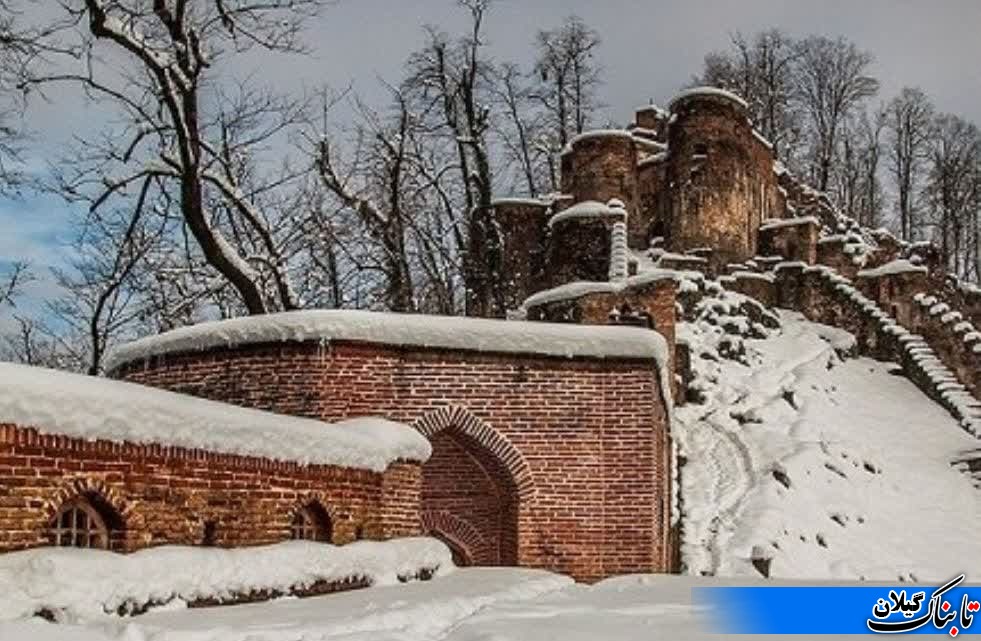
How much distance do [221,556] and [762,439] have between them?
46.2ft

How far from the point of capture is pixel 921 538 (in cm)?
1752

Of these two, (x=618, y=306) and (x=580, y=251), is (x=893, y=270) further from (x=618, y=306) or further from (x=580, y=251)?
(x=618, y=306)

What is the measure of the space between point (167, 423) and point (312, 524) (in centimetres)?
244

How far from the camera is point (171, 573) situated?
25.0ft

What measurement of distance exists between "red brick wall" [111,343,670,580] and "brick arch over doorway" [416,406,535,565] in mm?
23

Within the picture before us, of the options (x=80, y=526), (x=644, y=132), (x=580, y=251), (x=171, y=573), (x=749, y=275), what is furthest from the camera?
(x=644, y=132)

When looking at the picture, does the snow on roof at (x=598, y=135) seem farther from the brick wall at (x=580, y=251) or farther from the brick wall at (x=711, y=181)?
the brick wall at (x=580, y=251)

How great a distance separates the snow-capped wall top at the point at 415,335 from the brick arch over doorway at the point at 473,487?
874 mm

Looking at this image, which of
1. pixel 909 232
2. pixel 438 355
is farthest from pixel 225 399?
pixel 909 232

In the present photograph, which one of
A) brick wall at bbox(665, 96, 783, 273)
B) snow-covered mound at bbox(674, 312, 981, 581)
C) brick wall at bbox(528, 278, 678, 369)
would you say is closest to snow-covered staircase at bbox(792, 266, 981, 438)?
snow-covered mound at bbox(674, 312, 981, 581)

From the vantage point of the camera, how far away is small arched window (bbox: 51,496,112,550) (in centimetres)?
723

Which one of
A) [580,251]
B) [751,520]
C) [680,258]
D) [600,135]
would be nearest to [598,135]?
[600,135]

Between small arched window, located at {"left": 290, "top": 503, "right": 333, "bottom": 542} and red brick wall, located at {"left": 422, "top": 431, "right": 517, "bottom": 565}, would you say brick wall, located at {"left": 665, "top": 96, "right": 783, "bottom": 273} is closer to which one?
red brick wall, located at {"left": 422, "top": 431, "right": 517, "bottom": 565}

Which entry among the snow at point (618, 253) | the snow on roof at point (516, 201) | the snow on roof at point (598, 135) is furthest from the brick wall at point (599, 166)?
the snow at point (618, 253)
